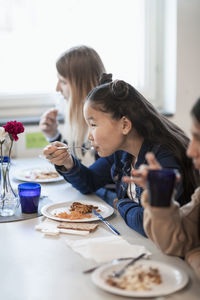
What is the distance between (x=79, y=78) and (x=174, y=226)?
1.38 m

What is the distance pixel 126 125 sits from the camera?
64.6 inches

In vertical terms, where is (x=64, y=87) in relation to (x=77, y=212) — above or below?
above

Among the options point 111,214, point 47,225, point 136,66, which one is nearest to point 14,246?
point 47,225

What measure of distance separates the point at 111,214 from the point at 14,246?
38cm

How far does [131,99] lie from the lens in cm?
163

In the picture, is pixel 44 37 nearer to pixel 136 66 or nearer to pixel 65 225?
pixel 136 66

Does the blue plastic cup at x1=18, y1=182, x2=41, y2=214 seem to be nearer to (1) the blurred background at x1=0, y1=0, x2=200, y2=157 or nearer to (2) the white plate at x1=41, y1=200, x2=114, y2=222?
(2) the white plate at x1=41, y1=200, x2=114, y2=222

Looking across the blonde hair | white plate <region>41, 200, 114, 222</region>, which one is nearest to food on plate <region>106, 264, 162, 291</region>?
white plate <region>41, 200, 114, 222</region>

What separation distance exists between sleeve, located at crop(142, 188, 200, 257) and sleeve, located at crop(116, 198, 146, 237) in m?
0.19

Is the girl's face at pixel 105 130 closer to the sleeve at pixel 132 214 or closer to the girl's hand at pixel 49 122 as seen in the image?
the sleeve at pixel 132 214

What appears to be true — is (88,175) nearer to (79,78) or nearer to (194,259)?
(79,78)

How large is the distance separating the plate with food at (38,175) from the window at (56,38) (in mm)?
898

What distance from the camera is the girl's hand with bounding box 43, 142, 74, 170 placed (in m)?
1.82

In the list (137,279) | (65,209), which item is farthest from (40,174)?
(137,279)
